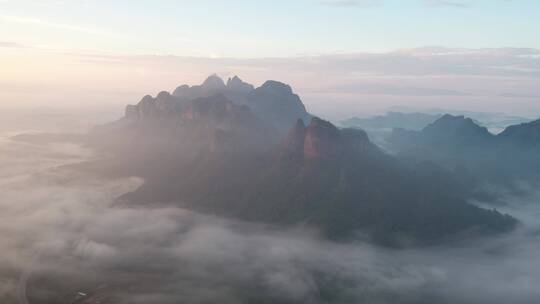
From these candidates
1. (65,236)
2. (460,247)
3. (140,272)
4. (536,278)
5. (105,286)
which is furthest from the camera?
(460,247)

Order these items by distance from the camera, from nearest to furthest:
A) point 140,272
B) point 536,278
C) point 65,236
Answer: point 140,272, point 536,278, point 65,236

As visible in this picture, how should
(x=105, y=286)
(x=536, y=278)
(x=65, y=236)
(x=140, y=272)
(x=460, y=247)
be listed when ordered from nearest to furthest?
(x=105, y=286) < (x=140, y=272) < (x=536, y=278) < (x=65, y=236) < (x=460, y=247)

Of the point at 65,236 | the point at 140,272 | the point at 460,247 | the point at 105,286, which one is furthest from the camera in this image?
the point at 460,247

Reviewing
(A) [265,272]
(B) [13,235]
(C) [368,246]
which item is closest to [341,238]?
(C) [368,246]

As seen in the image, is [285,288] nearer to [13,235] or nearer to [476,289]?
[476,289]

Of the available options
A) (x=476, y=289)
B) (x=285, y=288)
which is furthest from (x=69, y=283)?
(x=476, y=289)

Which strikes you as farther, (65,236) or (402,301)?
(65,236)

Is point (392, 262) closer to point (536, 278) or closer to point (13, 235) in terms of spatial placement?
point (536, 278)

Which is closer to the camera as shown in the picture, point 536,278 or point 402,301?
point 402,301
